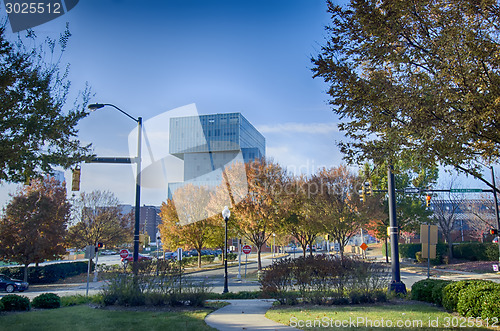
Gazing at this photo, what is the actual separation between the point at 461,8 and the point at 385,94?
7.66ft

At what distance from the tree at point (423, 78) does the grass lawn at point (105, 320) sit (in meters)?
6.33

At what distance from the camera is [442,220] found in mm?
41688

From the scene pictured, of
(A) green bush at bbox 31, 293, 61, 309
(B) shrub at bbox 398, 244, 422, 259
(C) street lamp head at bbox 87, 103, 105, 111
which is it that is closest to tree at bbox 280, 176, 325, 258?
(B) shrub at bbox 398, 244, 422, 259

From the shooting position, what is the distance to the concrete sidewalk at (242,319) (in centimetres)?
937

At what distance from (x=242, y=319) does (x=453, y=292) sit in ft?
18.3

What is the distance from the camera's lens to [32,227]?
3041 centimetres

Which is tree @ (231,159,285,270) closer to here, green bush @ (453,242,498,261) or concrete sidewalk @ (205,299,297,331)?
concrete sidewalk @ (205,299,297,331)

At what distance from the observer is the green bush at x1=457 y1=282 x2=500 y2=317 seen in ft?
29.6

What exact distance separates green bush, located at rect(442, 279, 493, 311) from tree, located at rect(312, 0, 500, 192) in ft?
9.20

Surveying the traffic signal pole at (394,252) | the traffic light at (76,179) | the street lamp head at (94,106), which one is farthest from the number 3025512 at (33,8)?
the traffic signal pole at (394,252)

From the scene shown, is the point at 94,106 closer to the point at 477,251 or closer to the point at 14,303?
the point at 14,303

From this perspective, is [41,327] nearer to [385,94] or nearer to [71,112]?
[71,112]

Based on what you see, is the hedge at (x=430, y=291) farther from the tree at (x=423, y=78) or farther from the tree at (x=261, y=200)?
the tree at (x=261, y=200)

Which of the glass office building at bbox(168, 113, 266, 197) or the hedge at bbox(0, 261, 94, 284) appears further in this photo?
the glass office building at bbox(168, 113, 266, 197)
